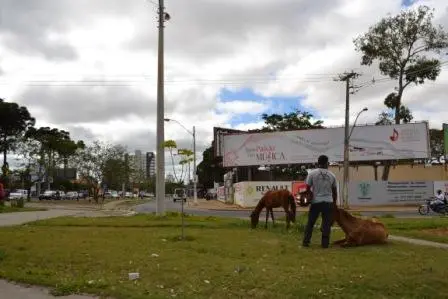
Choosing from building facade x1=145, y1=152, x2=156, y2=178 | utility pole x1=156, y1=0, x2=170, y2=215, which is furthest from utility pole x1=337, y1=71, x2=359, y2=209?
building facade x1=145, y1=152, x2=156, y2=178

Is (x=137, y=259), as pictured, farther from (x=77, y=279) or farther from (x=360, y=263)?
(x=360, y=263)

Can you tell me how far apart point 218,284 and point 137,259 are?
2447mm

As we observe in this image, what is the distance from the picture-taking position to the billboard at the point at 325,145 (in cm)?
5456

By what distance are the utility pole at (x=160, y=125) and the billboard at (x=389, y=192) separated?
1152 inches

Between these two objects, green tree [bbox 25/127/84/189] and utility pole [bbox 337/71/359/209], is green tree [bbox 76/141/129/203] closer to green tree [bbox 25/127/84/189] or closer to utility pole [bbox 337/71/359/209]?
green tree [bbox 25/127/84/189]

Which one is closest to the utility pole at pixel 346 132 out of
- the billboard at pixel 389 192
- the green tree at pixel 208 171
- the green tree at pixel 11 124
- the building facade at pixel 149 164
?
the billboard at pixel 389 192

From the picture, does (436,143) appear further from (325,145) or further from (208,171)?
(208,171)

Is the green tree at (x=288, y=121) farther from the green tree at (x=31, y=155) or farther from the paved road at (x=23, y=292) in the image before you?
the paved road at (x=23, y=292)

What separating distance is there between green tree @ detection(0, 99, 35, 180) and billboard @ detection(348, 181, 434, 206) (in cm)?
4190

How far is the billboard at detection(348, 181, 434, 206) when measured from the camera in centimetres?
5022

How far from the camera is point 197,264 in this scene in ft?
29.4

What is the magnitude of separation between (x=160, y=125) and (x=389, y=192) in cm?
3130

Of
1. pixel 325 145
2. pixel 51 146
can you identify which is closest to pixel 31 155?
pixel 51 146

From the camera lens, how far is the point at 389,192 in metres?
50.2
